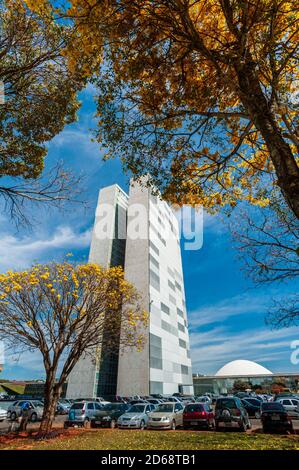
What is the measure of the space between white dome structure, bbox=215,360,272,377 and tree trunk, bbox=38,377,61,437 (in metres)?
102

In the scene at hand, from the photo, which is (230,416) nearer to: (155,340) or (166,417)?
(166,417)

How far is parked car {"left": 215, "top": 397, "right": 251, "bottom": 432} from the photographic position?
15.7 metres

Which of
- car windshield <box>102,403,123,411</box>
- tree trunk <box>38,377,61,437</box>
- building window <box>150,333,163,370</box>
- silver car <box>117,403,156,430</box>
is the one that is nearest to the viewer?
tree trunk <box>38,377,61,437</box>

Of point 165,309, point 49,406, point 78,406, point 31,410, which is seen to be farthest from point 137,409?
point 165,309

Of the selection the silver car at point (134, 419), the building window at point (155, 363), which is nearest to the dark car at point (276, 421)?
the silver car at point (134, 419)

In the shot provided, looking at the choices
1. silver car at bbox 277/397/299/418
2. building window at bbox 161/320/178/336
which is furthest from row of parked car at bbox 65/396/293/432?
building window at bbox 161/320/178/336

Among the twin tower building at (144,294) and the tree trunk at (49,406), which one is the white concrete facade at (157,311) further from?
the tree trunk at (49,406)

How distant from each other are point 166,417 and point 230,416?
12.8ft

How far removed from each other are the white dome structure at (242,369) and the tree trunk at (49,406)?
102 meters

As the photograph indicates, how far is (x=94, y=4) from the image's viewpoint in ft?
19.2

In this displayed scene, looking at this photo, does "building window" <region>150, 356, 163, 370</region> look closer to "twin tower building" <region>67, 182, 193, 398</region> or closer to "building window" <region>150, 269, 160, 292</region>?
"twin tower building" <region>67, 182, 193, 398</region>

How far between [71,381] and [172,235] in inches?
1540

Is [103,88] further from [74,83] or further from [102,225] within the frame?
[102,225]
